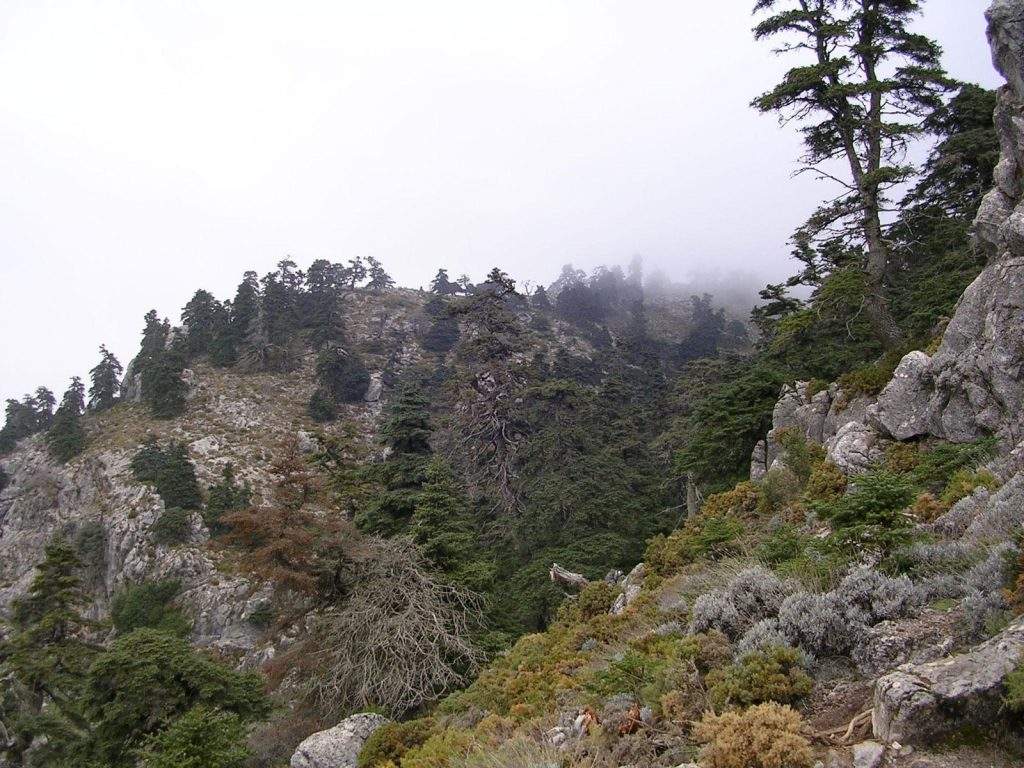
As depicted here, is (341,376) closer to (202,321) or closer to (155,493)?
(202,321)

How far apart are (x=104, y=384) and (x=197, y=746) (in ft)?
171

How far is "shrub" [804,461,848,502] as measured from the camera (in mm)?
10648

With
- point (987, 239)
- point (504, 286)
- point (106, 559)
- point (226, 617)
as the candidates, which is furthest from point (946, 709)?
point (106, 559)

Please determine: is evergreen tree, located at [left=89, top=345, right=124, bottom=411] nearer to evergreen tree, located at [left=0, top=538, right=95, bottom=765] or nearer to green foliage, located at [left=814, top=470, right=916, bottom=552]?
evergreen tree, located at [left=0, top=538, right=95, bottom=765]

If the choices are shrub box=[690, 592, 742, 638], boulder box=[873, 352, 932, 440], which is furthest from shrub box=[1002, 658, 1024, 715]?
boulder box=[873, 352, 932, 440]

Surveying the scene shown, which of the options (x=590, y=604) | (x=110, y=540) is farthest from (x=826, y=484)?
(x=110, y=540)

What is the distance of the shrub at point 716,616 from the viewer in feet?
20.3

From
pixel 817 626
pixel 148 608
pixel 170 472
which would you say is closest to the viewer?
pixel 817 626

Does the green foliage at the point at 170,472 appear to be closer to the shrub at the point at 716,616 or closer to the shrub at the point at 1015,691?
the shrub at the point at 716,616

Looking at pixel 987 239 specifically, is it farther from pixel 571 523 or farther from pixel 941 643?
pixel 571 523

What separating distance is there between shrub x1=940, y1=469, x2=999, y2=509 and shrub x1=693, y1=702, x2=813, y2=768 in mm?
4950

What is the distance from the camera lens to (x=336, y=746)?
10.6 metres

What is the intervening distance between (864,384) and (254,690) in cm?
1609

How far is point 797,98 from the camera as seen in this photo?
635 inches
